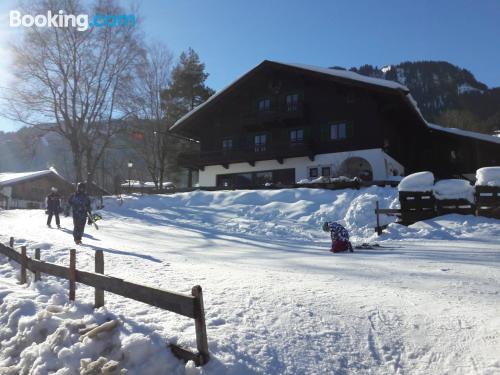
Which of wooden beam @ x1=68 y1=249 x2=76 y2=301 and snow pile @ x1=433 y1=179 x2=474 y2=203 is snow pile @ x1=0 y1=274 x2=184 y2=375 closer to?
wooden beam @ x1=68 y1=249 x2=76 y2=301

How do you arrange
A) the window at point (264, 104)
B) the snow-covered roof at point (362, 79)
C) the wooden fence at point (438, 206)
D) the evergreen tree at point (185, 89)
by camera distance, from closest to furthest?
the wooden fence at point (438, 206) → the snow-covered roof at point (362, 79) → the window at point (264, 104) → the evergreen tree at point (185, 89)

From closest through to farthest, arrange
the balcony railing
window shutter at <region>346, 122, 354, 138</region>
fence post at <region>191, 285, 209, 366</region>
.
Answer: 1. fence post at <region>191, 285, 209, 366</region>
2. window shutter at <region>346, 122, 354, 138</region>
3. the balcony railing

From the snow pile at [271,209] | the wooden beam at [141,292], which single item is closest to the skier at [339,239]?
the snow pile at [271,209]

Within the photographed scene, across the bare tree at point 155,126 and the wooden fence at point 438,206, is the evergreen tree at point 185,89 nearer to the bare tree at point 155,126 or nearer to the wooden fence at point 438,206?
the bare tree at point 155,126

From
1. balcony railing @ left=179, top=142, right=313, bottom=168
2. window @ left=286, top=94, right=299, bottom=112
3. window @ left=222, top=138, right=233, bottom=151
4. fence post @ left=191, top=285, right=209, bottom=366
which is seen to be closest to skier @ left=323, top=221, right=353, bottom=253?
fence post @ left=191, top=285, right=209, bottom=366

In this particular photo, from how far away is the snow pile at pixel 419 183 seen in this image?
12.8 metres

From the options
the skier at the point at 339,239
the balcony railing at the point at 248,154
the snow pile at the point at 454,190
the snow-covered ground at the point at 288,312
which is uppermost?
the balcony railing at the point at 248,154

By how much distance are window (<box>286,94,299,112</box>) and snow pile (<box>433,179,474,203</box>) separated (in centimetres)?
1630

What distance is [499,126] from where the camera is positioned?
49594 millimetres

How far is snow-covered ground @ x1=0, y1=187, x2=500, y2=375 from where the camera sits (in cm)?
379

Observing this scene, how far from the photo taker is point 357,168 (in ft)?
85.4

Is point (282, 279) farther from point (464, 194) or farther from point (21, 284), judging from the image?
point (464, 194)

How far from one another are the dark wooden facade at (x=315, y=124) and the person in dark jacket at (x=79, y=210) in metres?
17.5

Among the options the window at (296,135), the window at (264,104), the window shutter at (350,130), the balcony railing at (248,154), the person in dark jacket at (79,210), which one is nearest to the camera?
the person in dark jacket at (79,210)
